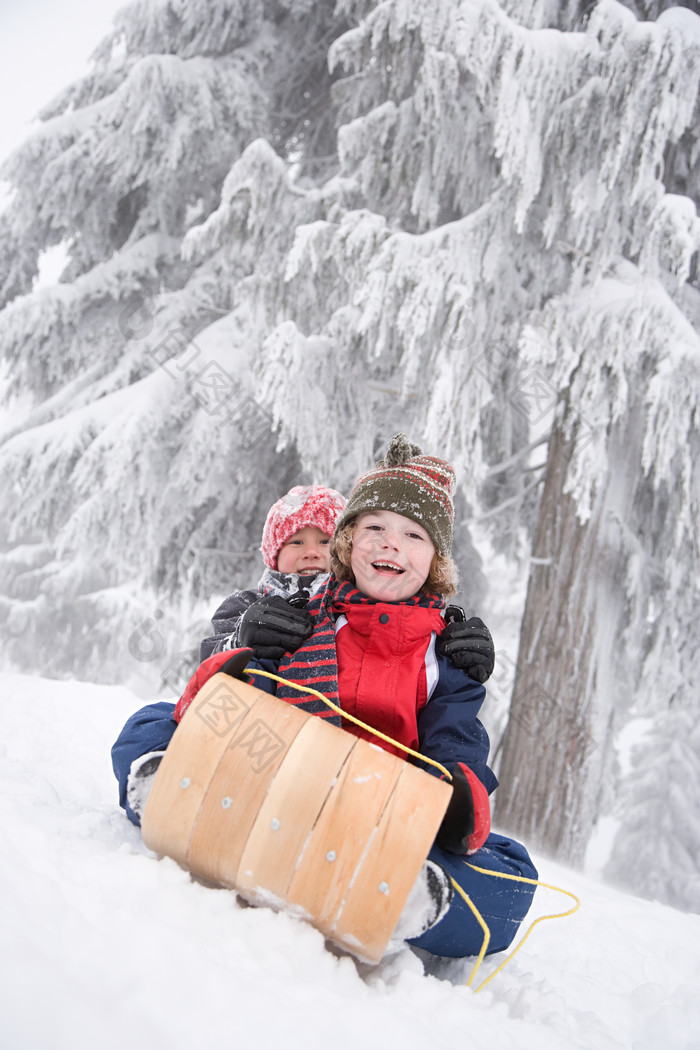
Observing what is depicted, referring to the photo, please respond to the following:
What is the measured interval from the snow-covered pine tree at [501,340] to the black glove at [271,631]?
2.17 m

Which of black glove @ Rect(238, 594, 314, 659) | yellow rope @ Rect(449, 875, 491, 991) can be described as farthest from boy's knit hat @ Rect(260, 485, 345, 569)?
yellow rope @ Rect(449, 875, 491, 991)

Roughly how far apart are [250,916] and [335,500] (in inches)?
58.1

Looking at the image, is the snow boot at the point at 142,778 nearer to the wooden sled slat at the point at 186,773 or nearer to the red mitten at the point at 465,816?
the wooden sled slat at the point at 186,773

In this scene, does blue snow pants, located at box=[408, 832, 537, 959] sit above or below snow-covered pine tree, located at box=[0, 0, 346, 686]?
below

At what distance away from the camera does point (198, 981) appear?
91 cm

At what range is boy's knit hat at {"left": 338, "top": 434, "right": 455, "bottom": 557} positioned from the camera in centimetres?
177

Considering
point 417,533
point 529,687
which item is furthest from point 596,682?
point 417,533

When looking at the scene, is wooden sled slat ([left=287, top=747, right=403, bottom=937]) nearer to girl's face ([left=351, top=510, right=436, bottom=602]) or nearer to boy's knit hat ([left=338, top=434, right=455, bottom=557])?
girl's face ([left=351, top=510, right=436, bottom=602])

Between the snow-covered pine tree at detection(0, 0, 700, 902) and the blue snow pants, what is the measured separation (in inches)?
79.0

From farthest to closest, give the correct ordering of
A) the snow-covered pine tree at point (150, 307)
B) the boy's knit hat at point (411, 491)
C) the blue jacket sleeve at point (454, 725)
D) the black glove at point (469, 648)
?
the snow-covered pine tree at point (150, 307) → the boy's knit hat at point (411, 491) → the black glove at point (469, 648) → the blue jacket sleeve at point (454, 725)

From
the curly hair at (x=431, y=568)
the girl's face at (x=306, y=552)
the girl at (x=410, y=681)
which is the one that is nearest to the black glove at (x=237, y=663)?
the girl at (x=410, y=681)

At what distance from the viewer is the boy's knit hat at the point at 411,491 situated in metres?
1.77

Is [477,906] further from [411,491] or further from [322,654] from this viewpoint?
[411,491]

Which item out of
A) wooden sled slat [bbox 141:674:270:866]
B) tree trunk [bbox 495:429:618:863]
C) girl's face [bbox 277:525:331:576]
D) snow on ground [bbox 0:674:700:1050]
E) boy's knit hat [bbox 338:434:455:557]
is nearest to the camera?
snow on ground [bbox 0:674:700:1050]
